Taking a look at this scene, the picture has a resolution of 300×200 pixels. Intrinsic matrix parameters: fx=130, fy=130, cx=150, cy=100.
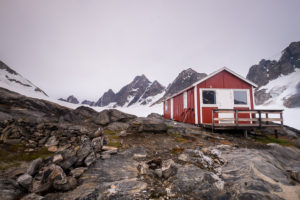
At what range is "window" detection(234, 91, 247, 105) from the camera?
483 inches

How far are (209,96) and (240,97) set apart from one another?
297cm

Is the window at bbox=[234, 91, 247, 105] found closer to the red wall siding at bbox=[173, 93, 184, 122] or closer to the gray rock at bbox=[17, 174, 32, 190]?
the red wall siding at bbox=[173, 93, 184, 122]

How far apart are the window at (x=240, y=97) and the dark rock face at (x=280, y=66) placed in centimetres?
12446

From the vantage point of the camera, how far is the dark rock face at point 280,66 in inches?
4008

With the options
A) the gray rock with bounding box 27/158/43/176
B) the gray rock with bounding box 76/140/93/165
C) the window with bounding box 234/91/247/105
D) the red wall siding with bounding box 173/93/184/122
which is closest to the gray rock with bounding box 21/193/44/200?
the gray rock with bounding box 27/158/43/176

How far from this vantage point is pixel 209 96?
1235cm

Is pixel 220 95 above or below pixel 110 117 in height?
above

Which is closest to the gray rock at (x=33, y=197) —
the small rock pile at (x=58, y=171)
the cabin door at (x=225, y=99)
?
the small rock pile at (x=58, y=171)

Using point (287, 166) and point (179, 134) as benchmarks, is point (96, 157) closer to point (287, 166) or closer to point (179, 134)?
point (179, 134)

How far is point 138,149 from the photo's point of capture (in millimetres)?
5898

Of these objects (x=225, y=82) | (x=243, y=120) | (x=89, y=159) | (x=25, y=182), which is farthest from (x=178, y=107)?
(x=25, y=182)

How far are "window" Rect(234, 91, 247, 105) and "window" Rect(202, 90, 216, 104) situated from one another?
6.83ft

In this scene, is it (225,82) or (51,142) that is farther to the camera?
(225,82)

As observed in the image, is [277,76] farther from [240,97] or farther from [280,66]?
[240,97]
